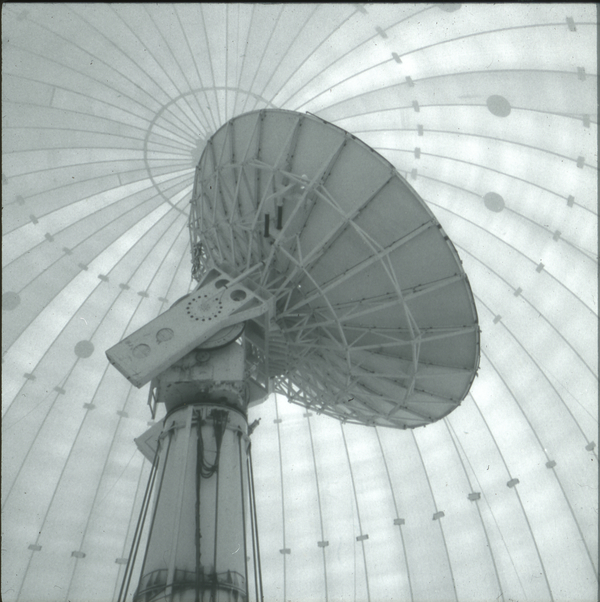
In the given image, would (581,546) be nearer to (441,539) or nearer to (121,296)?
(441,539)

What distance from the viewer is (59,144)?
19812 millimetres

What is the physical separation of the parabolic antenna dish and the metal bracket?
827 millimetres

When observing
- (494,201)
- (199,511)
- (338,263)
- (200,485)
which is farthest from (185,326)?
(494,201)

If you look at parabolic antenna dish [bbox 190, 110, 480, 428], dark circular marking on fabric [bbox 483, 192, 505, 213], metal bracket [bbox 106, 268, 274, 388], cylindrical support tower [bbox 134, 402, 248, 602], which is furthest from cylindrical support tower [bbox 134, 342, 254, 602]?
dark circular marking on fabric [bbox 483, 192, 505, 213]

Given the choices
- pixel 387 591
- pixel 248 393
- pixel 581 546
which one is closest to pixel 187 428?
pixel 248 393

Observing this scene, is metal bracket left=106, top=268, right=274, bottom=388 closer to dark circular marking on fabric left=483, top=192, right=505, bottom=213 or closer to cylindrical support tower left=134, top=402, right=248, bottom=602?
cylindrical support tower left=134, top=402, right=248, bottom=602

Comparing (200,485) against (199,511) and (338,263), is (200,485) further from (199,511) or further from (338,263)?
(338,263)

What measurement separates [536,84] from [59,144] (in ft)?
47.6

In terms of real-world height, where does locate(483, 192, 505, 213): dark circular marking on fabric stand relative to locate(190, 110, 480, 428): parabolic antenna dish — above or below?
above

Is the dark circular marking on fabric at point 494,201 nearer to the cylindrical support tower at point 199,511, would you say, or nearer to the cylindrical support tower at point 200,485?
the cylindrical support tower at point 200,485

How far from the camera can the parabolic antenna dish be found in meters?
14.1

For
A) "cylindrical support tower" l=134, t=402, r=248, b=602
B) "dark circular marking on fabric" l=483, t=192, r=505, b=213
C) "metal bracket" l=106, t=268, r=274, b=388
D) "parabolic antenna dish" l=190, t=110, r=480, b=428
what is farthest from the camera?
"dark circular marking on fabric" l=483, t=192, r=505, b=213

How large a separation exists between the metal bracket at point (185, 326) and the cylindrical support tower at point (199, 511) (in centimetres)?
119

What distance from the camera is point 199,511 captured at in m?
12.1
